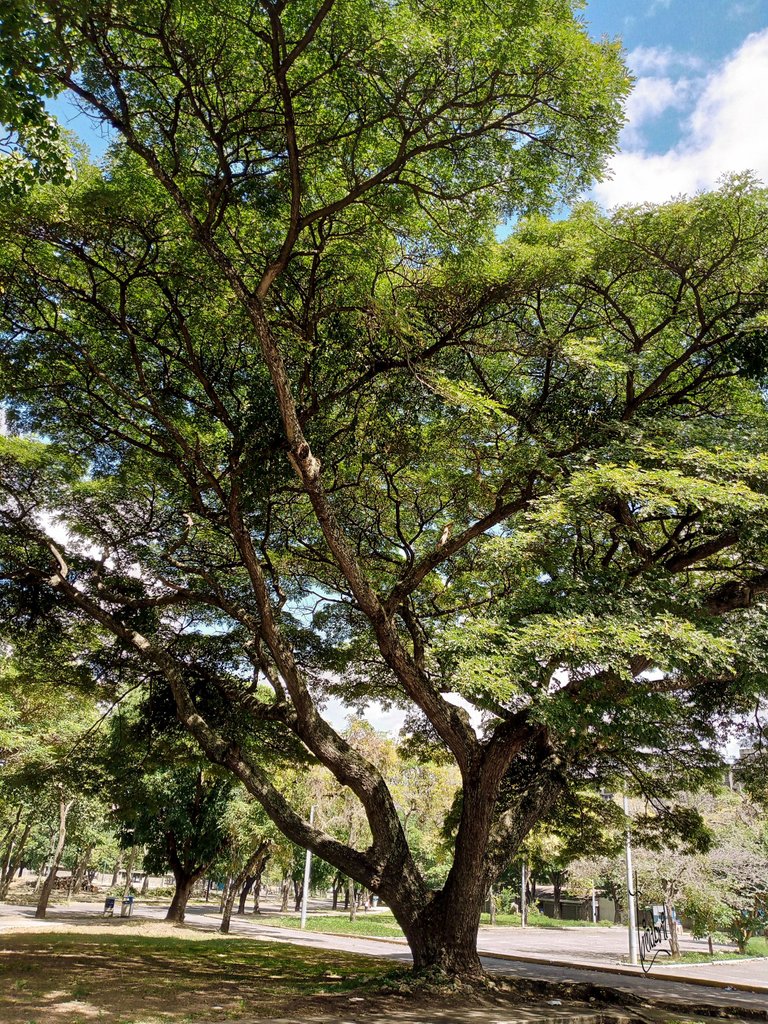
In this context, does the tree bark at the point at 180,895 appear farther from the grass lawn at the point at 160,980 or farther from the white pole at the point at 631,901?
the white pole at the point at 631,901

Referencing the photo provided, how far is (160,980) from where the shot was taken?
27.9ft

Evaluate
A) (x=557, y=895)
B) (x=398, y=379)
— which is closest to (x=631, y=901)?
(x=398, y=379)

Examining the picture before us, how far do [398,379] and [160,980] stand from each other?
Result: 7880mm

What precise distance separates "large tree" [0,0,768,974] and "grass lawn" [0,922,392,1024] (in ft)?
6.06

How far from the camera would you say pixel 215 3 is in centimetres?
526

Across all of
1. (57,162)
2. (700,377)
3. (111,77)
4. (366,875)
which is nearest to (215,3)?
(111,77)

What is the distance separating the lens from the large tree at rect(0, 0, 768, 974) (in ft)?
19.4

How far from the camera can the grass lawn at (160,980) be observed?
627 centimetres

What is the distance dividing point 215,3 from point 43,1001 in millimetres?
8595

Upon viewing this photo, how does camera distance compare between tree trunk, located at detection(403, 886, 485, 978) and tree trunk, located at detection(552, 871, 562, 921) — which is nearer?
tree trunk, located at detection(403, 886, 485, 978)

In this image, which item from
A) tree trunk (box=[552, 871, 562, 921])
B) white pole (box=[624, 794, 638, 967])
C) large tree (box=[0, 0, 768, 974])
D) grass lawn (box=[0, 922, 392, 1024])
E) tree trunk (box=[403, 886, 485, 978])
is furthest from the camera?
tree trunk (box=[552, 871, 562, 921])

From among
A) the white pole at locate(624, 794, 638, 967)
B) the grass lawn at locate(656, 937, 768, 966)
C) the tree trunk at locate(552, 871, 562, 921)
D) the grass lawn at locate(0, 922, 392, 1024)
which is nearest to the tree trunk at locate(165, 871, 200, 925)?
the grass lawn at locate(0, 922, 392, 1024)

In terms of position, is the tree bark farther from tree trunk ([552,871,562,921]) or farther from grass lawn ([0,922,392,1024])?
tree trunk ([552,871,562,921])

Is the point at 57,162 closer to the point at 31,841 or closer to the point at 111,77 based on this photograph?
the point at 111,77
